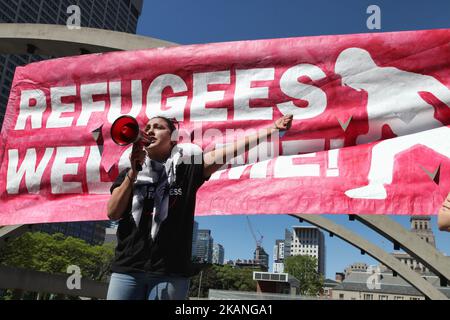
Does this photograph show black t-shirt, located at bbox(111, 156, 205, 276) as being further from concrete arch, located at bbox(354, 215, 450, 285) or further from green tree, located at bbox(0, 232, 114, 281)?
green tree, located at bbox(0, 232, 114, 281)

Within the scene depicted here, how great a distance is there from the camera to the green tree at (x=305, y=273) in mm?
98438

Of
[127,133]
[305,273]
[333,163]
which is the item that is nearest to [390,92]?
[333,163]

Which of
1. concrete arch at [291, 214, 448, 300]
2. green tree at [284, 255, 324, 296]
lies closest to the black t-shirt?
concrete arch at [291, 214, 448, 300]

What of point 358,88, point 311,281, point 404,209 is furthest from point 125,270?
point 311,281

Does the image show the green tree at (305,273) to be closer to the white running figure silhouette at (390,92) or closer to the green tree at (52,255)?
the green tree at (52,255)

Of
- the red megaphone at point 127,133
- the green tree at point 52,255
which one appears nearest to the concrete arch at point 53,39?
the red megaphone at point 127,133

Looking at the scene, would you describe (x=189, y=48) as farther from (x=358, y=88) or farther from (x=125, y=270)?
(x=125, y=270)

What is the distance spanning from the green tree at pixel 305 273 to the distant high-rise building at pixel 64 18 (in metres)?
57.4

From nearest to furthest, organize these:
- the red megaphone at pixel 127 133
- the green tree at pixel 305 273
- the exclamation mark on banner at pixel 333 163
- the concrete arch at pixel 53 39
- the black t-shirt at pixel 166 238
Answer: the black t-shirt at pixel 166 238, the red megaphone at pixel 127 133, the exclamation mark on banner at pixel 333 163, the concrete arch at pixel 53 39, the green tree at pixel 305 273

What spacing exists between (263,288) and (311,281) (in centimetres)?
2275

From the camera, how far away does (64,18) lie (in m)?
130

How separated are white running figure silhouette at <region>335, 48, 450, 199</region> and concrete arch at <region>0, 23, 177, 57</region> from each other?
142 inches
